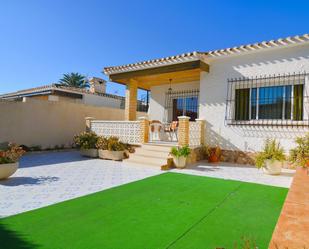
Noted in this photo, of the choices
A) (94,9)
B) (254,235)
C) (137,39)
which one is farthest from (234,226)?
(137,39)

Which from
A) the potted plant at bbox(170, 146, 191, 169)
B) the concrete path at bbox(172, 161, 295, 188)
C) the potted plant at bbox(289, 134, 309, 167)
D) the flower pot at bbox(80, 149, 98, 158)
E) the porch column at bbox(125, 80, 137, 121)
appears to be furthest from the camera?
the porch column at bbox(125, 80, 137, 121)

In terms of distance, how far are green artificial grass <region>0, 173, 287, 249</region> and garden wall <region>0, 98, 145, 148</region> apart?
9.01 m

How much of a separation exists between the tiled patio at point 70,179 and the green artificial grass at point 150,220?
22.7 inches

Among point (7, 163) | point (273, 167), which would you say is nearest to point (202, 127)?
point (273, 167)

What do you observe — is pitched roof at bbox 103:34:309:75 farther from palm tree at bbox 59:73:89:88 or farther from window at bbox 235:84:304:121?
palm tree at bbox 59:73:89:88

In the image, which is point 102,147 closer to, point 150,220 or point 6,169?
point 6,169

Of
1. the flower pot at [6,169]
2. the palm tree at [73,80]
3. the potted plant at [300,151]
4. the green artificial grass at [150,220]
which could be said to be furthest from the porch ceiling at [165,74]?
the palm tree at [73,80]

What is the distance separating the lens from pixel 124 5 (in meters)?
11.5

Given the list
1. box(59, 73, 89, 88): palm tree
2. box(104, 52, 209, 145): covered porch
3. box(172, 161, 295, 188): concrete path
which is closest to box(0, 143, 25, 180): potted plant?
box(172, 161, 295, 188): concrete path

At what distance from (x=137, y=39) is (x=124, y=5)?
4.34 m

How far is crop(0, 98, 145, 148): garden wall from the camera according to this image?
11.7 m

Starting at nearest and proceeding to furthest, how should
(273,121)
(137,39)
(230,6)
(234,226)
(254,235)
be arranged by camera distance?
(254,235)
(234,226)
(273,121)
(230,6)
(137,39)

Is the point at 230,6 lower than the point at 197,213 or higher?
higher

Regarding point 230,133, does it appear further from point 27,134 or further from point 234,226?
point 27,134
